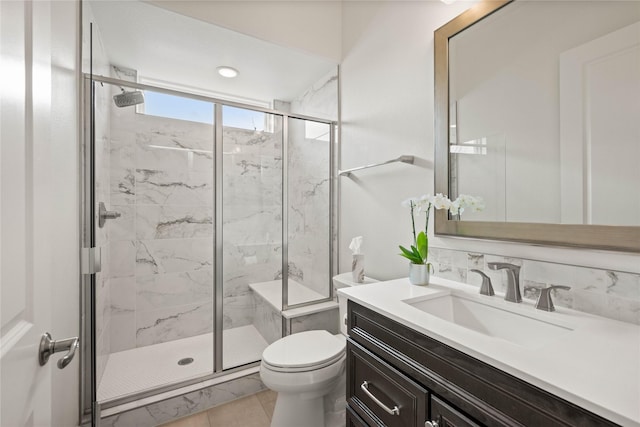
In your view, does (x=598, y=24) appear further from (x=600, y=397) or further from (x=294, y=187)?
(x=294, y=187)

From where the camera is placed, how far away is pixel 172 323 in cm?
242

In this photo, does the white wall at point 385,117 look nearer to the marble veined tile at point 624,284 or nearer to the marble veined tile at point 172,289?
the marble veined tile at point 624,284

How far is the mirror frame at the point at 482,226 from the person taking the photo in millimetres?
838

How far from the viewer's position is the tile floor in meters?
1.63

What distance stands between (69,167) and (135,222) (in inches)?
43.5

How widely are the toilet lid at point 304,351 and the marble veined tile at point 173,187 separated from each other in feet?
4.73

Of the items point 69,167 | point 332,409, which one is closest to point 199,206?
point 69,167

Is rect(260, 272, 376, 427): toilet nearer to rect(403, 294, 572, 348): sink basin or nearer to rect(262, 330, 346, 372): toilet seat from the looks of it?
rect(262, 330, 346, 372): toilet seat

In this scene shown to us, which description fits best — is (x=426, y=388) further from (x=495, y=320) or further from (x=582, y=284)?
(x=582, y=284)

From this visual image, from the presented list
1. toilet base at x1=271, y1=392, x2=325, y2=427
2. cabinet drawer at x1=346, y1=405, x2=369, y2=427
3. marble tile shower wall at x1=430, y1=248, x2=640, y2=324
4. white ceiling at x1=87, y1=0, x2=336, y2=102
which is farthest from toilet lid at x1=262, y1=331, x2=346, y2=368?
white ceiling at x1=87, y1=0, x2=336, y2=102

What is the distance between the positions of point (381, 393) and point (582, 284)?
2.37ft

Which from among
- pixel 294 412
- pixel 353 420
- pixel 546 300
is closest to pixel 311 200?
pixel 294 412

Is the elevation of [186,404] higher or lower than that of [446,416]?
lower

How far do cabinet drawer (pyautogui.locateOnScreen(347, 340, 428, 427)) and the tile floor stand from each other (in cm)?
88
